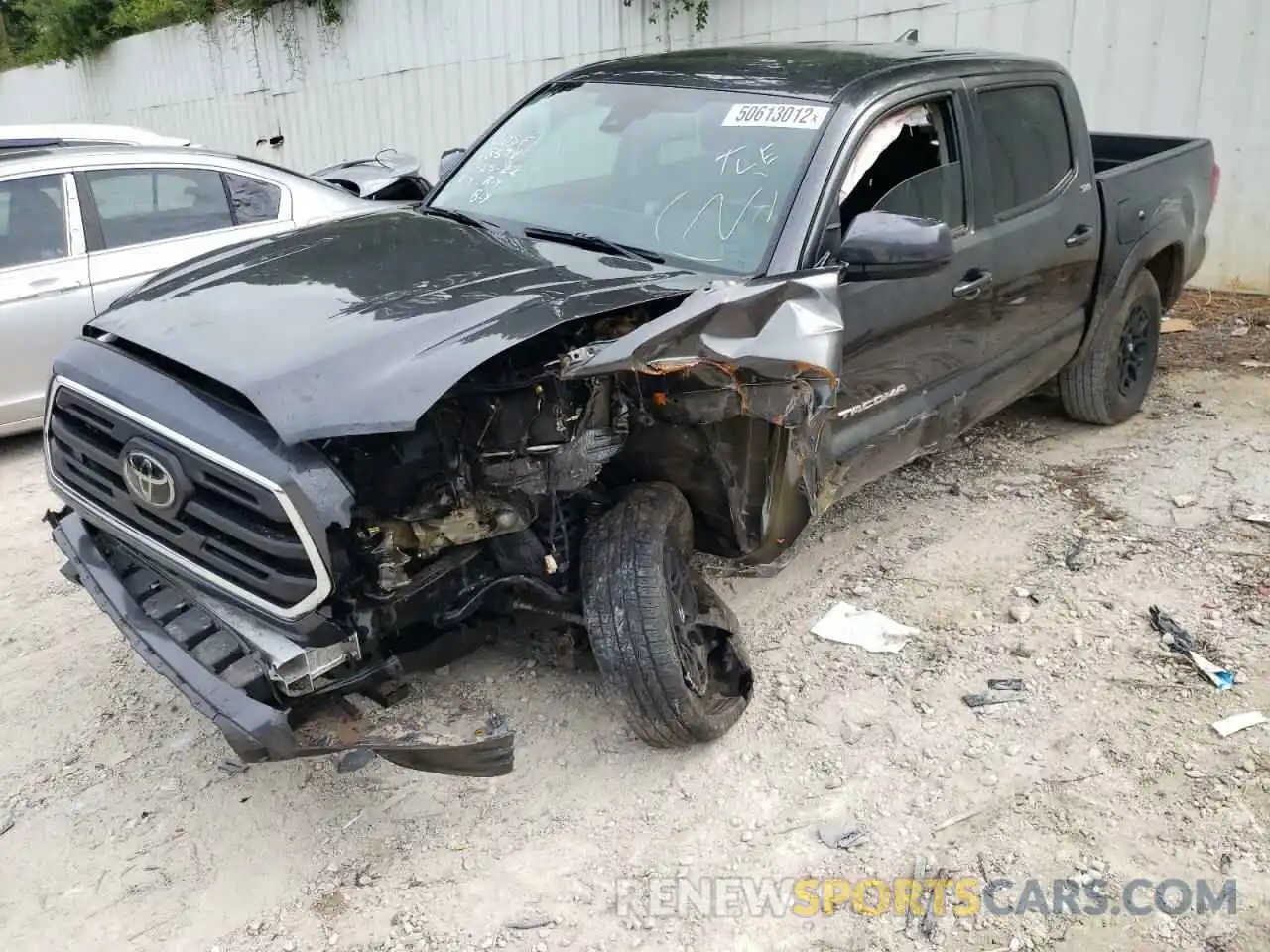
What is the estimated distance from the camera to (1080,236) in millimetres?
4422

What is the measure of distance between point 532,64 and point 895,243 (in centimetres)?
826

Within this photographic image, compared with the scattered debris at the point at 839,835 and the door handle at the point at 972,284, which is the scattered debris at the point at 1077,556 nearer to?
the door handle at the point at 972,284

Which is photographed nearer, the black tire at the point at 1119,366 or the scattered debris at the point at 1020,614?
the scattered debris at the point at 1020,614

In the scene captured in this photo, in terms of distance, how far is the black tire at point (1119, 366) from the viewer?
16.4ft

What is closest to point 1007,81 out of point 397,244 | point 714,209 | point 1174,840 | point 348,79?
point 714,209

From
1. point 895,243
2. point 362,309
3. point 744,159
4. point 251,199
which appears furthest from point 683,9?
point 362,309

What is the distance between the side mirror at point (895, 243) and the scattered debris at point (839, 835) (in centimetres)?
157

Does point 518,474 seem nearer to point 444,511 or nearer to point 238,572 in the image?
point 444,511

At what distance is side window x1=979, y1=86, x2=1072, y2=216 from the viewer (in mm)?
3967

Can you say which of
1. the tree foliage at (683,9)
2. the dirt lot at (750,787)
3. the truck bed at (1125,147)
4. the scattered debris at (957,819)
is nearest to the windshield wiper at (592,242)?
the dirt lot at (750,787)

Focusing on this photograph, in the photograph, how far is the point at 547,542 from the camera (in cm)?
281

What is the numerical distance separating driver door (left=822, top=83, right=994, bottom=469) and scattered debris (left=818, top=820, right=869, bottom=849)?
1160 mm

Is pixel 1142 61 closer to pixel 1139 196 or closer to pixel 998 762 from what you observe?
pixel 1139 196

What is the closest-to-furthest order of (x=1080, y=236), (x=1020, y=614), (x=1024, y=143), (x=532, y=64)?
(x=1020, y=614) < (x=1024, y=143) < (x=1080, y=236) < (x=532, y=64)
